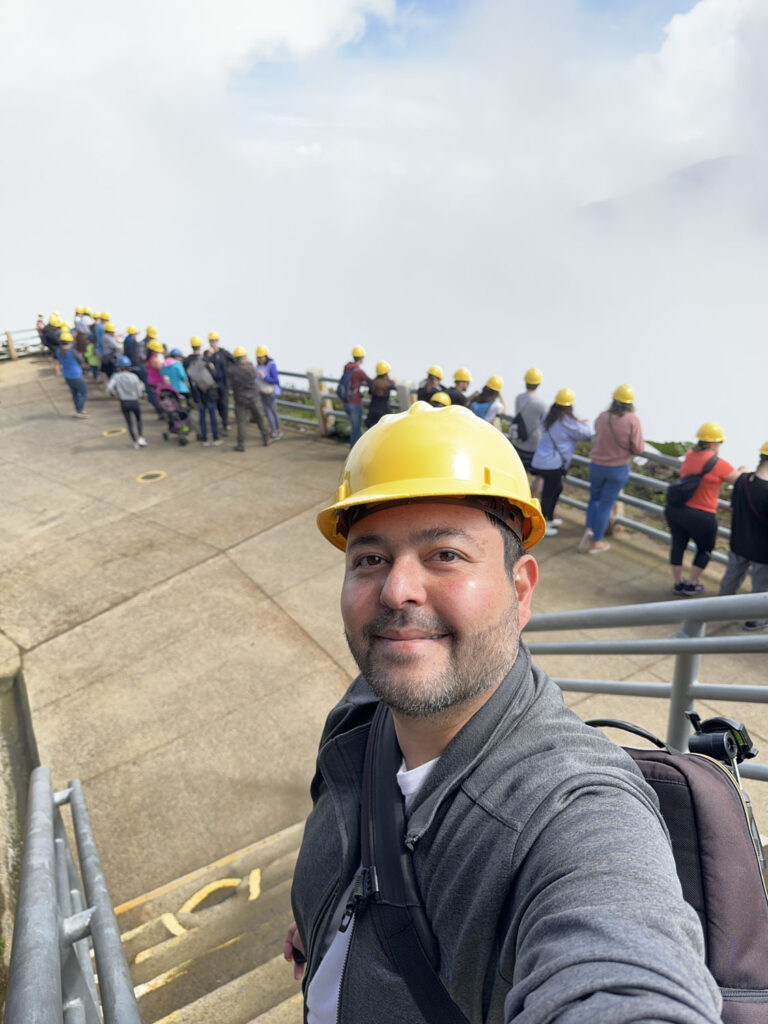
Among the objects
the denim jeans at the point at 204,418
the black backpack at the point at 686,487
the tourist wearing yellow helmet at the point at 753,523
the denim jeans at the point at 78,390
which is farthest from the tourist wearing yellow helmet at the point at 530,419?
the denim jeans at the point at 78,390

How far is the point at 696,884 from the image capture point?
115 centimetres

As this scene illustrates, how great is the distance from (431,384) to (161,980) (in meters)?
7.23

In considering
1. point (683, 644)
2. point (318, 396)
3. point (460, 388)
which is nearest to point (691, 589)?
point (460, 388)

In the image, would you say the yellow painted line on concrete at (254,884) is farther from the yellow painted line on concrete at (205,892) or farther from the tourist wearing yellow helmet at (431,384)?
the tourist wearing yellow helmet at (431,384)

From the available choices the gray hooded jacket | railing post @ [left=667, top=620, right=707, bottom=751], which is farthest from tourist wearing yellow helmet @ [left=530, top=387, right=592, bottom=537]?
the gray hooded jacket

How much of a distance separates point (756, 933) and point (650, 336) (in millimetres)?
199347

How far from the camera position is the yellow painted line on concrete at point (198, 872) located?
358 cm

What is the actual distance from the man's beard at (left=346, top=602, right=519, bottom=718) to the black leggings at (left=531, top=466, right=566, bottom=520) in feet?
20.0

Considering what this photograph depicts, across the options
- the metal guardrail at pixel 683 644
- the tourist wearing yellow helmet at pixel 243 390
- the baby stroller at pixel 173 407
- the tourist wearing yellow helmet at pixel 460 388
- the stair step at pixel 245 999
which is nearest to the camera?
the metal guardrail at pixel 683 644

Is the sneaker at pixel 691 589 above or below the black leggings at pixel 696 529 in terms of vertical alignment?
below

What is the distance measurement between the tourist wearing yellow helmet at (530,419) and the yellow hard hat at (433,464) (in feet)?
19.4

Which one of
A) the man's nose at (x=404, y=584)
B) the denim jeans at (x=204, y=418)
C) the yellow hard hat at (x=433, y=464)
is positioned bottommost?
the denim jeans at (x=204, y=418)

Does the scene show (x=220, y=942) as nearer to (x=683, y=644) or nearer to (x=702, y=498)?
(x=683, y=644)

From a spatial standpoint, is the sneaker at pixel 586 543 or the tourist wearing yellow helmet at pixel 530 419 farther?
the tourist wearing yellow helmet at pixel 530 419
